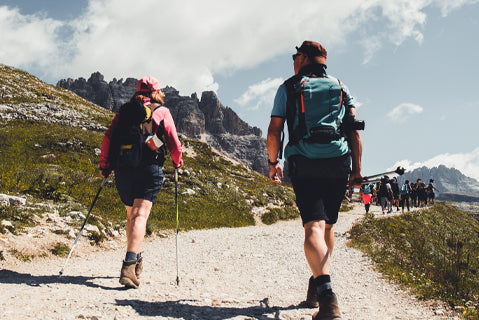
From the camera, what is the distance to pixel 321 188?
3303mm

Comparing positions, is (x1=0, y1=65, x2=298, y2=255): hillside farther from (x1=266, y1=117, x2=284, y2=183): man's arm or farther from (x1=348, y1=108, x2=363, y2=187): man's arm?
(x1=348, y1=108, x2=363, y2=187): man's arm

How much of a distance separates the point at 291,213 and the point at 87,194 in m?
12.9

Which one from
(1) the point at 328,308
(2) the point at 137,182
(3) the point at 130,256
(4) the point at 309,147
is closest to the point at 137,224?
(3) the point at 130,256

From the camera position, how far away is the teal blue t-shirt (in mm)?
3293

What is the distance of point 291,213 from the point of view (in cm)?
2005

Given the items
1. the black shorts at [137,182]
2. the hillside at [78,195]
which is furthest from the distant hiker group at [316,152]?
the hillside at [78,195]

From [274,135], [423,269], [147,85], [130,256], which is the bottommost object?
[423,269]

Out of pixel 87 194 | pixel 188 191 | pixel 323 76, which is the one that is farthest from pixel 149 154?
pixel 188 191

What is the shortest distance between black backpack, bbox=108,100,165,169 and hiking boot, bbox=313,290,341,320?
2.98 meters

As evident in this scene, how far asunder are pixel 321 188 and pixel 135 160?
2.62 meters

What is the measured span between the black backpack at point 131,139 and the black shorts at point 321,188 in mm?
2290

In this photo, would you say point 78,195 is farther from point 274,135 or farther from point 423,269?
point 423,269

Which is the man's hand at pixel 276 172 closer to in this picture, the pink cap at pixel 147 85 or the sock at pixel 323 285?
the sock at pixel 323 285

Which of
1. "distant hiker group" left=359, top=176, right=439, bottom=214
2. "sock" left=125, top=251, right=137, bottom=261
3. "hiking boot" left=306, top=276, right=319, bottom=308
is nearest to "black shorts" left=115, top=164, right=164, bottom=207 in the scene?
"sock" left=125, top=251, right=137, bottom=261
